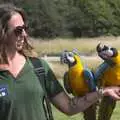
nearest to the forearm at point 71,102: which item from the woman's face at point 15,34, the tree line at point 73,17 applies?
the woman's face at point 15,34

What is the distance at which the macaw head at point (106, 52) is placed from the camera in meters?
3.91

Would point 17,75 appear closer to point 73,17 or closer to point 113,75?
point 113,75

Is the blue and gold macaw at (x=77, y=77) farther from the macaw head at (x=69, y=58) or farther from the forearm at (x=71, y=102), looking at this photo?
the forearm at (x=71, y=102)

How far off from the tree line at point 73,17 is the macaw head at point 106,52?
36505mm

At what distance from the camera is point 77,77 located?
3914 millimetres

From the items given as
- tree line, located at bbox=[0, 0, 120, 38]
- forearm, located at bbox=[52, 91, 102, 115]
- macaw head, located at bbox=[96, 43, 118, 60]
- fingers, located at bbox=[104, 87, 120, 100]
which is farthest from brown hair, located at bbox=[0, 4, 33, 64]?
tree line, located at bbox=[0, 0, 120, 38]

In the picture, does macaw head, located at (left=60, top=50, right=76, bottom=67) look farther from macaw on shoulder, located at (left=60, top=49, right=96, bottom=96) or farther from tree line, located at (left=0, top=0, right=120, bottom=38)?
tree line, located at (left=0, top=0, right=120, bottom=38)

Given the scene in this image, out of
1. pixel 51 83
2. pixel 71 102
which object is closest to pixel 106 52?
pixel 71 102

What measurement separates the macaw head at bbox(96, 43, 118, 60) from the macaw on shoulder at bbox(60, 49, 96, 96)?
6.0 inches

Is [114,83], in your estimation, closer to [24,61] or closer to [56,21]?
[24,61]

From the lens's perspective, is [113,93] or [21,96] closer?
[21,96]

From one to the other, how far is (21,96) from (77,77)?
0.75 m

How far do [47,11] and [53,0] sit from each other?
14.1ft

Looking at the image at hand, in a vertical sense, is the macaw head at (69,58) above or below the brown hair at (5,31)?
below
